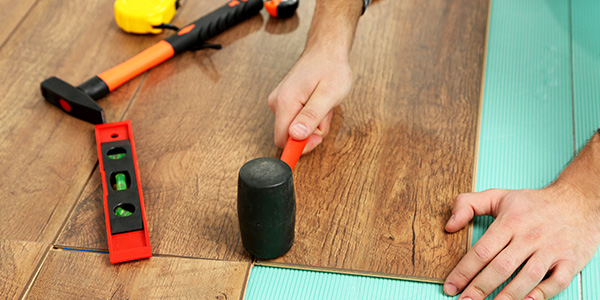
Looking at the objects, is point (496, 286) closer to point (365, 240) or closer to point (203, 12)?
point (365, 240)

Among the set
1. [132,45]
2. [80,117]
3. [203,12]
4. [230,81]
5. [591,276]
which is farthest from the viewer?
[203,12]

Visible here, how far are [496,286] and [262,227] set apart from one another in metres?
0.41

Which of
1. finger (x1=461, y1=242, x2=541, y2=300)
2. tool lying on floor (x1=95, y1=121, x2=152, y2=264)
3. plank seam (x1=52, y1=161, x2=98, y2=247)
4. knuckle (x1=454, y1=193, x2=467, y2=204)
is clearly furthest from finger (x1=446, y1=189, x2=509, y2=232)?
plank seam (x1=52, y1=161, x2=98, y2=247)

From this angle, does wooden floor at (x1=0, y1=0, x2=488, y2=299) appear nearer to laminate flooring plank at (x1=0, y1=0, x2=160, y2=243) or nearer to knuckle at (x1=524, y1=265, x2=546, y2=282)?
laminate flooring plank at (x1=0, y1=0, x2=160, y2=243)

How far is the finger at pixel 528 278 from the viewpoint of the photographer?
3.23ft

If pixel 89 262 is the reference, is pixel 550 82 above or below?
below

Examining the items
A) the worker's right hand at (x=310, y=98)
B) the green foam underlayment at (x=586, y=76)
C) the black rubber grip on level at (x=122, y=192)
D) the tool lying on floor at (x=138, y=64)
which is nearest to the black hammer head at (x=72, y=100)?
the tool lying on floor at (x=138, y=64)

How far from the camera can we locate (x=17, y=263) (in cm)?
103

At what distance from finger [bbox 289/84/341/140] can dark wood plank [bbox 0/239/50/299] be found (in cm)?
50

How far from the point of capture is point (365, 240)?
109 centimetres

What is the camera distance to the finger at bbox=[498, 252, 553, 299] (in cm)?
99

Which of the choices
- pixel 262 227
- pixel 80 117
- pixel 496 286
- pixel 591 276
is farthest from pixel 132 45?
pixel 591 276

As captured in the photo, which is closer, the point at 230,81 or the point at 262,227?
the point at 262,227

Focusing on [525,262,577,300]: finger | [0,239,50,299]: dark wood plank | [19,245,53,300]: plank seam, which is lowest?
[525,262,577,300]: finger
